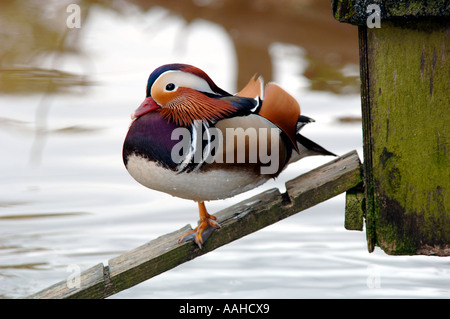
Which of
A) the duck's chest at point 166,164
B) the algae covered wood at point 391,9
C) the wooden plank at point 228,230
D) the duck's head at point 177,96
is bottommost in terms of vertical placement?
the wooden plank at point 228,230

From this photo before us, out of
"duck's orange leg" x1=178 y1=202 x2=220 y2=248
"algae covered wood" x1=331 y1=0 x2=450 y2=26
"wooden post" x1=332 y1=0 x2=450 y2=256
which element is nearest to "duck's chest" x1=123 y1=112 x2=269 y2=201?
"duck's orange leg" x1=178 y1=202 x2=220 y2=248

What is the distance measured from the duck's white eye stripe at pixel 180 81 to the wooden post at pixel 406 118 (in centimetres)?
45

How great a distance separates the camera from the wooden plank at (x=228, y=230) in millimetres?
2395

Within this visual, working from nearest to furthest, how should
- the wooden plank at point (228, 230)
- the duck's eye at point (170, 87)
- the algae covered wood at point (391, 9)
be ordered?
1. the algae covered wood at point (391, 9)
2. the duck's eye at point (170, 87)
3. the wooden plank at point (228, 230)

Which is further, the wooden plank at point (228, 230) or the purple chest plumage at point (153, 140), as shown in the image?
the wooden plank at point (228, 230)

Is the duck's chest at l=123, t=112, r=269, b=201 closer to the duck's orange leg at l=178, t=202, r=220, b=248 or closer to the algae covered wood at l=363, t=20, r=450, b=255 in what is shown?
the duck's orange leg at l=178, t=202, r=220, b=248

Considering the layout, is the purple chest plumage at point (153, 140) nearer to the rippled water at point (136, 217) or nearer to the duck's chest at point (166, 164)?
the duck's chest at point (166, 164)

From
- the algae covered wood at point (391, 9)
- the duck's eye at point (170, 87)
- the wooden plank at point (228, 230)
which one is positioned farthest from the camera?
the wooden plank at point (228, 230)

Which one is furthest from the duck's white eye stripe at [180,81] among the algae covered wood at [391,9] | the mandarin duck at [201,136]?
the algae covered wood at [391,9]

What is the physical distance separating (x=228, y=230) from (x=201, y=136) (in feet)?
1.44

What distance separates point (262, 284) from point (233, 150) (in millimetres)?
1407
